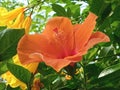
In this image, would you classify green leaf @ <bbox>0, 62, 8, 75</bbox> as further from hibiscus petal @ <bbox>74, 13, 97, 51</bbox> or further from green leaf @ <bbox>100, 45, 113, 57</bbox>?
green leaf @ <bbox>100, 45, 113, 57</bbox>

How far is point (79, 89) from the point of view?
1.16 metres

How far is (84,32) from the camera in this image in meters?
0.95

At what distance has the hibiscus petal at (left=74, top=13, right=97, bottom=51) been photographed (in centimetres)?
94

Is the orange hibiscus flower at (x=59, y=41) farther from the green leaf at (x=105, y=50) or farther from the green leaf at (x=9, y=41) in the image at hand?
the green leaf at (x=105, y=50)

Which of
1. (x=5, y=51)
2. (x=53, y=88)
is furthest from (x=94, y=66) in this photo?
(x=5, y=51)

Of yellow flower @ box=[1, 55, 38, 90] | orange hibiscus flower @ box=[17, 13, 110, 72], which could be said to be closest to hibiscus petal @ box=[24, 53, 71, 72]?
orange hibiscus flower @ box=[17, 13, 110, 72]

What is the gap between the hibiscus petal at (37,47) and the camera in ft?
3.04

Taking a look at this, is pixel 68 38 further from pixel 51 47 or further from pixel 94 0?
pixel 94 0

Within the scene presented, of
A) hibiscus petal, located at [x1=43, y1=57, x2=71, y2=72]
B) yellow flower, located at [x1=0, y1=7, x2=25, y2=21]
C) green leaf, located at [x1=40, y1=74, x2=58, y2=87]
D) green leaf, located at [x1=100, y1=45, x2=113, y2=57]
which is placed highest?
hibiscus petal, located at [x1=43, y1=57, x2=71, y2=72]

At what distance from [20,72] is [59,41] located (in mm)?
A: 191

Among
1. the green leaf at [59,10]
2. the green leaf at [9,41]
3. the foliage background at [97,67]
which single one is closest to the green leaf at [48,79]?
the foliage background at [97,67]

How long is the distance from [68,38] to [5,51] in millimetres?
225

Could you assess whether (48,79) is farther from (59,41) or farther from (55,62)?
(55,62)

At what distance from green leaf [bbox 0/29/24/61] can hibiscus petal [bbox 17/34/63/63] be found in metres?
0.08
